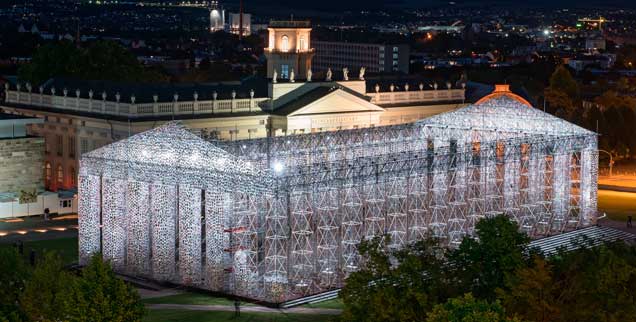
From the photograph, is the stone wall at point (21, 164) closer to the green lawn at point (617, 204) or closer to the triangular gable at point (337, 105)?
the triangular gable at point (337, 105)

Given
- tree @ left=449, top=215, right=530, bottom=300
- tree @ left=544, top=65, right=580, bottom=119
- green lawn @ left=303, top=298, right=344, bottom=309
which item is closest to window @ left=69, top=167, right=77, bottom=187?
green lawn @ left=303, top=298, right=344, bottom=309

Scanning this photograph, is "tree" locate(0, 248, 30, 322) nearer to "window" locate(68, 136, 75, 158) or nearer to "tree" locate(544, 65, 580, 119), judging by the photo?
"window" locate(68, 136, 75, 158)

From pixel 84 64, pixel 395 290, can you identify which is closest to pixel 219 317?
pixel 395 290

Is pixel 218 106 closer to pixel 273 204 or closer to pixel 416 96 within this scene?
pixel 416 96

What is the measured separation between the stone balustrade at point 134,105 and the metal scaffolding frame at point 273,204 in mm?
19690

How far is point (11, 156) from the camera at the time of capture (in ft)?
299

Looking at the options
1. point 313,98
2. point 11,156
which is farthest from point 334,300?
point 313,98

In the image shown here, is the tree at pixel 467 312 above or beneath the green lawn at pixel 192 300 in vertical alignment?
above

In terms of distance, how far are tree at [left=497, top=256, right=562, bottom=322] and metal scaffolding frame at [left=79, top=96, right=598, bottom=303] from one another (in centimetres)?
1498

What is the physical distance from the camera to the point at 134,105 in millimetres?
95812

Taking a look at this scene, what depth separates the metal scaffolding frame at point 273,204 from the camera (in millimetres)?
65000

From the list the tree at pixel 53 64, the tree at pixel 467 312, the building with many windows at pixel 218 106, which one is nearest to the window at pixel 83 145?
the building with many windows at pixel 218 106

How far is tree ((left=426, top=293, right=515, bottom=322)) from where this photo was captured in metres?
43.5

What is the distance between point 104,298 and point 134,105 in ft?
153
